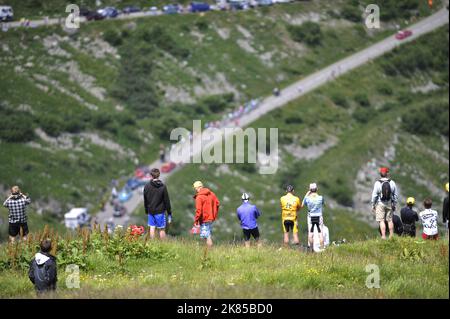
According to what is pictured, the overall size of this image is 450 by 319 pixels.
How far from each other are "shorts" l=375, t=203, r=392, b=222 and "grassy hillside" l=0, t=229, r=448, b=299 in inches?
37.1

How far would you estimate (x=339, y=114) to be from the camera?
102 m

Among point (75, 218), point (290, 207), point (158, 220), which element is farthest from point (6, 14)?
point (290, 207)

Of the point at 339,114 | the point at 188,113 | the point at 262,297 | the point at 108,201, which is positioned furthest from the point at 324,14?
the point at 262,297

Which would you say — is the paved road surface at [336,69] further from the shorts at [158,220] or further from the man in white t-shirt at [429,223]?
the man in white t-shirt at [429,223]

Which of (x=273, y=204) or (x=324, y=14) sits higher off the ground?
(x=324, y=14)

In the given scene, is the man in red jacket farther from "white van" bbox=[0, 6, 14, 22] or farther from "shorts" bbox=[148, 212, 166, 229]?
"white van" bbox=[0, 6, 14, 22]

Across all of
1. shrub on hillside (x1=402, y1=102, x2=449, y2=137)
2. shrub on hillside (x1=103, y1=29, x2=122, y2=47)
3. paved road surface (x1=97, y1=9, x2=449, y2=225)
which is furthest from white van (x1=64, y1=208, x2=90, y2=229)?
shrub on hillside (x1=402, y1=102, x2=449, y2=137)

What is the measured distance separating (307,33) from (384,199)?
293 ft

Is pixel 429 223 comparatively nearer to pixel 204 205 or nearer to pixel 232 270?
pixel 204 205

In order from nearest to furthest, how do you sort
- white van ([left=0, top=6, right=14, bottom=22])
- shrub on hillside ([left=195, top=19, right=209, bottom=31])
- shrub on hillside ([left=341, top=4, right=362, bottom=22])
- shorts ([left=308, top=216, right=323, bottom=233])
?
shorts ([left=308, top=216, right=323, bottom=233]), white van ([left=0, top=6, right=14, bottom=22]), shrub on hillside ([left=195, top=19, right=209, bottom=31]), shrub on hillside ([left=341, top=4, right=362, bottom=22])

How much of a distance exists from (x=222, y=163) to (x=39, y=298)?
66531 mm

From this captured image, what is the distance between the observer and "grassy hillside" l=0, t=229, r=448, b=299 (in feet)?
73.0
